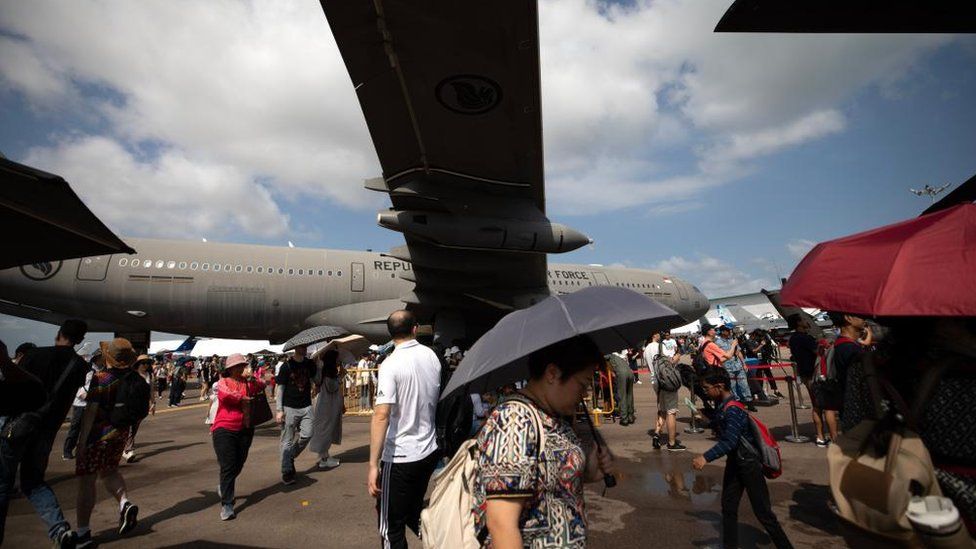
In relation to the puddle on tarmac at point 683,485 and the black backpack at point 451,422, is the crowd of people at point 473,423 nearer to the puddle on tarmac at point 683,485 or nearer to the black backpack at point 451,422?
the black backpack at point 451,422

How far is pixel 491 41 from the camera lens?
6.19 meters

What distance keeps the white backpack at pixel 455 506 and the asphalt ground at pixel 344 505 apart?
289cm

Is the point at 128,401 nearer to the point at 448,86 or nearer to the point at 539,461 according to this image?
the point at 539,461

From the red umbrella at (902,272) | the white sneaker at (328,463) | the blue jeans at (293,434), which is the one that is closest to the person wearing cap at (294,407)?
the blue jeans at (293,434)

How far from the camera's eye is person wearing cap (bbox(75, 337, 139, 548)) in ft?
14.1

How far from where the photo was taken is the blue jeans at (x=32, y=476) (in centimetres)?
379

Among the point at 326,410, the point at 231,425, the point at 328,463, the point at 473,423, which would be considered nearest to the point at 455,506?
the point at 473,423

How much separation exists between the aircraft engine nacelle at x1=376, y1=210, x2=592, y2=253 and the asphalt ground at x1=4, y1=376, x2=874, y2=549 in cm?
434

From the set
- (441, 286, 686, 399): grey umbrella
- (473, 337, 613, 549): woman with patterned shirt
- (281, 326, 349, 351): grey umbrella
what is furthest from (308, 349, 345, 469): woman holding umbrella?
(473, 337, 613, 549): woman with patterned shirt

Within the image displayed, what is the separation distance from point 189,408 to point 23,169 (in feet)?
61.6

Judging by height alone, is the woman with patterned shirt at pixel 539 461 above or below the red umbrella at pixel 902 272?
below

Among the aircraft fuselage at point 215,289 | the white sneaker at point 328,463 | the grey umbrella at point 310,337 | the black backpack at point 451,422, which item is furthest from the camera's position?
the aircraft fuselage at point 215,289

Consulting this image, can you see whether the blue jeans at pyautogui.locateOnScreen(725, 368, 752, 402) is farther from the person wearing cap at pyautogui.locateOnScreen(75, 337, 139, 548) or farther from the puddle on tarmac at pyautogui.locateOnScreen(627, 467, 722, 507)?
the person wearing cap at pyautogui.locateOnScreen(75, 337, 139, 548)

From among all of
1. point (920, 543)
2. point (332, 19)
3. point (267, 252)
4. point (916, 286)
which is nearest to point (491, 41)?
point (332, 19)
